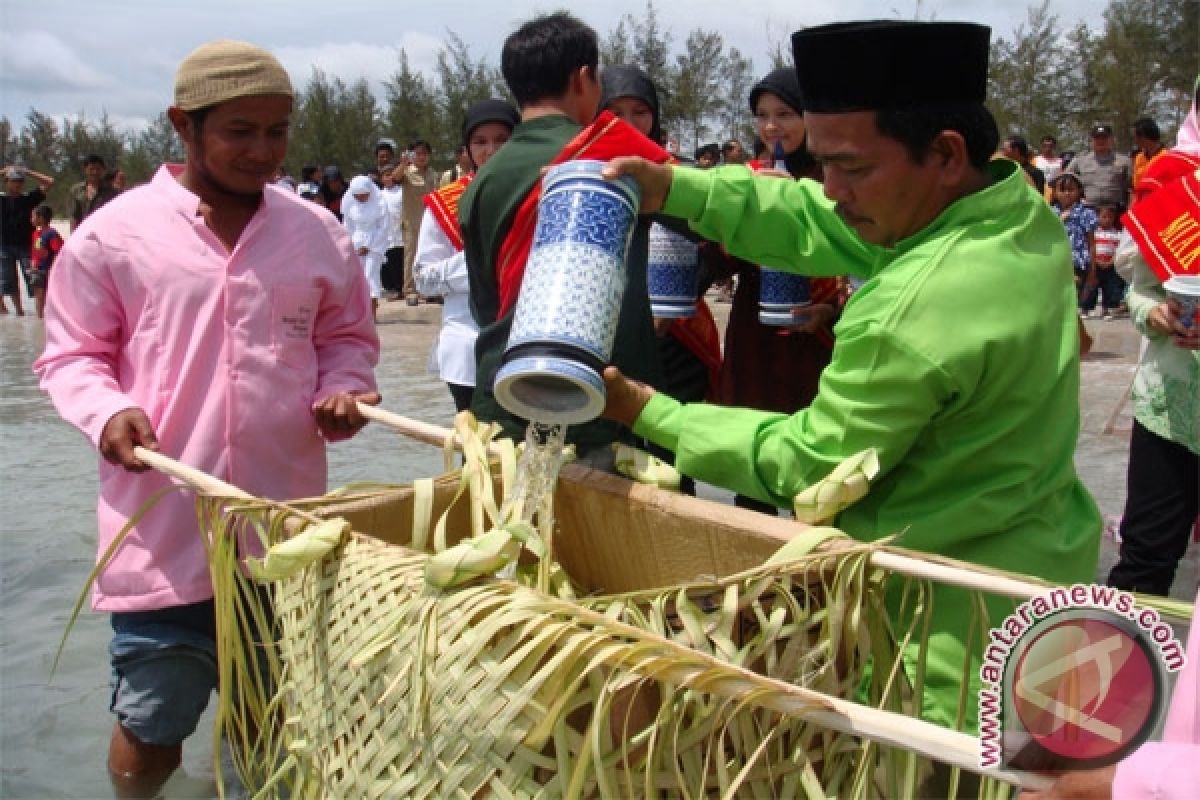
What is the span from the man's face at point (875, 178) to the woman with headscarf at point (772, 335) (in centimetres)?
195

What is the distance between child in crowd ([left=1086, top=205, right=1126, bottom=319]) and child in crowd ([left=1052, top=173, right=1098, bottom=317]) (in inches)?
2.9

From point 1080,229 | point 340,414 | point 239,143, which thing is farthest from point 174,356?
point 1080,229

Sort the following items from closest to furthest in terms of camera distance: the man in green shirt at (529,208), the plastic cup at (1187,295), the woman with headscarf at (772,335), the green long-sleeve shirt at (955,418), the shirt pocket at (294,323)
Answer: the green long-sleeve shirt at (955,418)
the shirt pocket at (294,323)
the man in green shirt at (529,208)
the plastic cup at (1187,295)
the woman with headscarf at (772,335)

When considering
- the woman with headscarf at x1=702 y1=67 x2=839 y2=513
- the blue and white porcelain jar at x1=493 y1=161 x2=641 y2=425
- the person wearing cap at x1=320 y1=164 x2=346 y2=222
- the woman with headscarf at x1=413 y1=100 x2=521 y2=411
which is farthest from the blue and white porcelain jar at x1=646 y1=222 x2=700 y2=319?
the person wearing cap at x1=320 y1=164 x2=346 y2=222

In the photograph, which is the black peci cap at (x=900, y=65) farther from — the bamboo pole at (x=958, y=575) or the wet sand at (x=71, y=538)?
the wet sand at (x=71, y=538)

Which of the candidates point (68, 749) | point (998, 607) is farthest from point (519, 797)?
point (68, 749)

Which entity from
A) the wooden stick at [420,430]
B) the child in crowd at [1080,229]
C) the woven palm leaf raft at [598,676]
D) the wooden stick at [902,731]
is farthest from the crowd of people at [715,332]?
the child in crowd at [1080,229]

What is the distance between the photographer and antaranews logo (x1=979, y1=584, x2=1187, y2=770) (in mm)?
971

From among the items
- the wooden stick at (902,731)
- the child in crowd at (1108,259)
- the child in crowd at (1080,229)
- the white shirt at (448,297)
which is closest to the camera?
the wooden stick at (902,731)

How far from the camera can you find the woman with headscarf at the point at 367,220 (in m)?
13.3

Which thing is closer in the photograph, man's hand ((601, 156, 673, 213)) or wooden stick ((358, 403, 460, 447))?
man's hand ((601, 156, 673, 213))

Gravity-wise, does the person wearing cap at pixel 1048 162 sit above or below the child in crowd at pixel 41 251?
above

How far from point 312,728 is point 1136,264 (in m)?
2.99

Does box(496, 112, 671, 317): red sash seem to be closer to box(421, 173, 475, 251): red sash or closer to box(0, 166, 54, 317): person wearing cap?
box(421, 173, 475, 251): red sash
